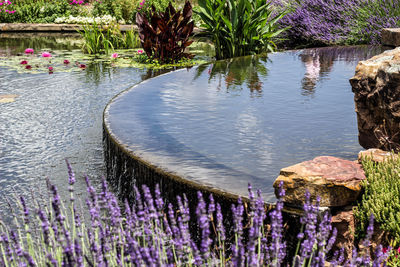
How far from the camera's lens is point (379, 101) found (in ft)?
11.0

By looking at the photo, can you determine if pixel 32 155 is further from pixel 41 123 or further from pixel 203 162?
pixel 203 162

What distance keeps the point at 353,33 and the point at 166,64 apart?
338 centimetres

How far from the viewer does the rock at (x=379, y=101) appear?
323 centimetres

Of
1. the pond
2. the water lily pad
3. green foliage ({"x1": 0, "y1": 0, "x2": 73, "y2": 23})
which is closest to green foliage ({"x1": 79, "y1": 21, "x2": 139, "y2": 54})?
the pond

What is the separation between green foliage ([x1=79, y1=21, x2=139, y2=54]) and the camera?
429 inches

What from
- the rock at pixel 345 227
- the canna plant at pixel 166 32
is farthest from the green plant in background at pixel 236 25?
the rock at pixel 345 227

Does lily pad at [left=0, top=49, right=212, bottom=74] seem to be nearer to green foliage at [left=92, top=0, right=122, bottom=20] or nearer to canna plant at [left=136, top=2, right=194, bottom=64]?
canna plant at [left=136, top=2, right=194, bottom=64]

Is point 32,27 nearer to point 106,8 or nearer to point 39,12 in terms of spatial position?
point 39,12

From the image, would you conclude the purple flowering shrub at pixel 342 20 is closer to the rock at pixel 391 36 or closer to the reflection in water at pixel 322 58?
the rock at pixel 391 36

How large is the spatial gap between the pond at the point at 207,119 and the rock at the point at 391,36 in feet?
0.74

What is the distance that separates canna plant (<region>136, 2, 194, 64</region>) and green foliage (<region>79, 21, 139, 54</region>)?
1.98 meters

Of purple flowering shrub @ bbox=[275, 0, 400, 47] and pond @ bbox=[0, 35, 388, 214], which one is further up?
purple flowering shrub @ bbox=[275, 0, 400, 47]

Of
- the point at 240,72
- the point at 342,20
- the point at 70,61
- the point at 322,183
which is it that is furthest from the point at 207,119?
the point at 70,61

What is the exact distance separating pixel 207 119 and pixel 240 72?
2354 mm
